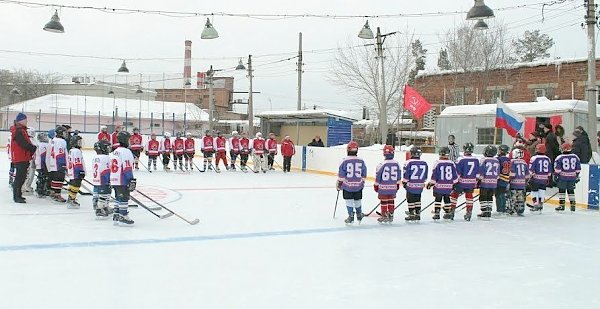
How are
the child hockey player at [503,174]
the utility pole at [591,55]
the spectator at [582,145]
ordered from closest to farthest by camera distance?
the child hockey player at [503,174], the spectator at [582,145], the utility pole at [591,55]

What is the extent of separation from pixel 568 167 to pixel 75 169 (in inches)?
324

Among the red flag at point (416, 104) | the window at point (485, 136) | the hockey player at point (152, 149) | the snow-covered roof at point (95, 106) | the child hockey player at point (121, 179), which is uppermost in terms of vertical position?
the snow-covered roof at point (95, 106)

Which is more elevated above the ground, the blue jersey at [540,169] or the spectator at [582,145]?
the spectator at [582,145]

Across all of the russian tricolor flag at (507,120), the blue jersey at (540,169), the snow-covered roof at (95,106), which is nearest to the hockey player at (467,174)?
the blue jersey at (540,169)

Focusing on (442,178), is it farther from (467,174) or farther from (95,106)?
(95,106)

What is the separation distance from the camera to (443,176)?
851 cm

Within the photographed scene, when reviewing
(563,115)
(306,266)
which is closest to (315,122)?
(563,115)

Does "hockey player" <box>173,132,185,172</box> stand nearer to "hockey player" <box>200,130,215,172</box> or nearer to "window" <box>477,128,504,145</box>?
"hockey player" <box>200,130,215,172</box>

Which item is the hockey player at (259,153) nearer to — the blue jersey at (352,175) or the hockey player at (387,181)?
the hockey player at (387,181)

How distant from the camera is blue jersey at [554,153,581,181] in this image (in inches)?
399

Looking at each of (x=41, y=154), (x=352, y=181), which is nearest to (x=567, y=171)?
(x=352, y=181)

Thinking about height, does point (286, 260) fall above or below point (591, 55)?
below

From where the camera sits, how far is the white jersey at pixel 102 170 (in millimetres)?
7641

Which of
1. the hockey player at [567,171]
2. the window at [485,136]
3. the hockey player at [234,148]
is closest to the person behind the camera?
the hockey player at [567,171]
